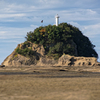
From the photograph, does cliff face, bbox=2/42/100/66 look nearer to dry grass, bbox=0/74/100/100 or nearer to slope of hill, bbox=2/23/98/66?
slope of hill, bbox=2/23/98/66

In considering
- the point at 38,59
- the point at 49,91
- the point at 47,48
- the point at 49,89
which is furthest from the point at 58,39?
the point at 49,91

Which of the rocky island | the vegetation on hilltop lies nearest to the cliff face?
the rocky island

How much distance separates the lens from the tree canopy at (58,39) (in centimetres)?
3947

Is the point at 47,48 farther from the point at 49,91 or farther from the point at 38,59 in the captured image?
the point at 49,91

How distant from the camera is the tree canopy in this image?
129ft

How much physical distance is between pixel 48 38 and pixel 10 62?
341 inches

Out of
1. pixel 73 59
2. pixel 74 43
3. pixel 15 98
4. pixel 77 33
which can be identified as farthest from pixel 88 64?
pixel 15 98

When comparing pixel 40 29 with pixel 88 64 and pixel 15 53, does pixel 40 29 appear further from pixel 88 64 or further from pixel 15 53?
pixel 88 64

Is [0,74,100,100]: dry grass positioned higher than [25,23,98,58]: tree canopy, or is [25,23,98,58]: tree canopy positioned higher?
[25,23,98,58]: tree canopy

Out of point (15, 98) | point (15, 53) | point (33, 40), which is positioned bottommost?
point (15, 98)

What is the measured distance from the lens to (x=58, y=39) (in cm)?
4053

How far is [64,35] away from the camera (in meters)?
40.8

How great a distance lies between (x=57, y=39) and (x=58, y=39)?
0.27 meters

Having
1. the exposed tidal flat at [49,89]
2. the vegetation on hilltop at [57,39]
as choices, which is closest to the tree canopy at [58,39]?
the vegetation on hilltop at [57,39]
